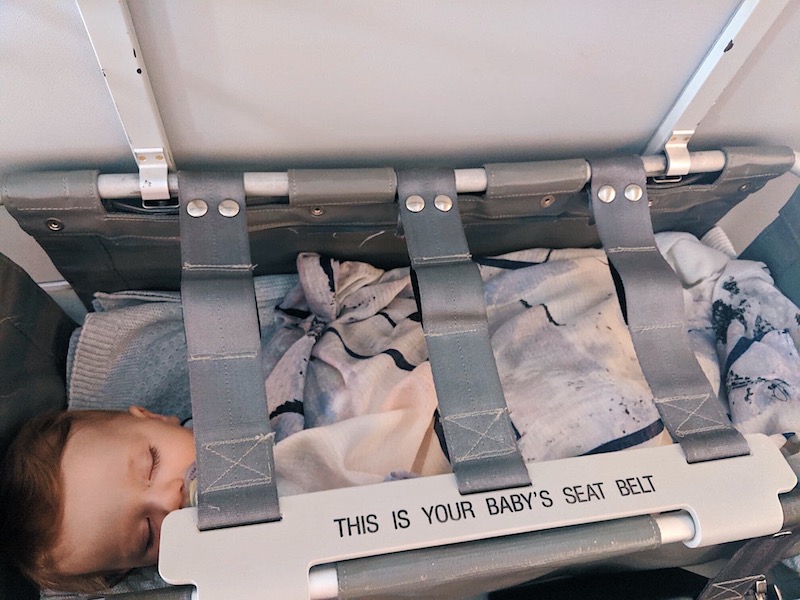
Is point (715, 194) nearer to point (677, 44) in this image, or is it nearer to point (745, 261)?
point (745, 261)

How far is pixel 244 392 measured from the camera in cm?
65

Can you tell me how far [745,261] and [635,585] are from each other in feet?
1.67

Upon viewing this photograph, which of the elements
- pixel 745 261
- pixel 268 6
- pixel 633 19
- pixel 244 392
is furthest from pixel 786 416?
pixel 268 6

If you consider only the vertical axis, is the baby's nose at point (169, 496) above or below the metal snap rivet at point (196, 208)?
below

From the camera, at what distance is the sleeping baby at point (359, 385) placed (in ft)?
2.44

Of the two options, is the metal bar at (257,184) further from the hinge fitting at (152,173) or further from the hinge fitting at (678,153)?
the hinge fitting at (678,153)

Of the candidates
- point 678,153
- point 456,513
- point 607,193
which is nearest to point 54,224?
point 456,513

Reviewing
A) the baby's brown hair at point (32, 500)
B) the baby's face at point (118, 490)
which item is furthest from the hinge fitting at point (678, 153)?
the baby's brown hair at point (32, 500)

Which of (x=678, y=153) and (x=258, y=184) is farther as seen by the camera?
(x=678, y=153)

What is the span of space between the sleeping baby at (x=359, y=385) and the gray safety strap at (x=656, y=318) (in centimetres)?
7

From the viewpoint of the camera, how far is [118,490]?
743mm

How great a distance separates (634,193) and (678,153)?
10cm

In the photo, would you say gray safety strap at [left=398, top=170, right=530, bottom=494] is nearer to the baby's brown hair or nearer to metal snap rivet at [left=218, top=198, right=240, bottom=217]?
metal snap rivet at [left=218, top=198, right=240, bottom=217]

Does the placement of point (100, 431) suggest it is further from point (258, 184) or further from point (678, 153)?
point (678, 153)
